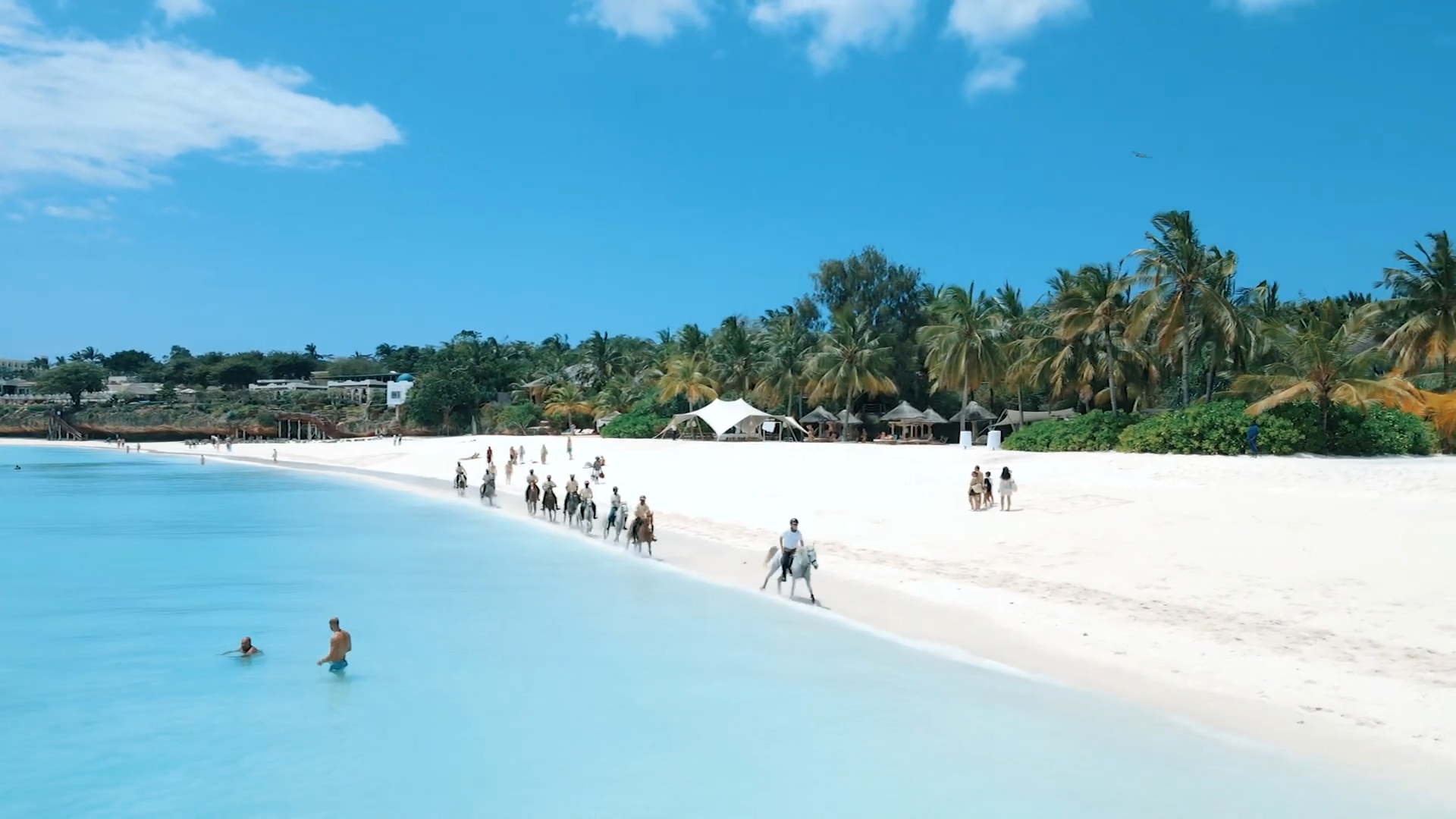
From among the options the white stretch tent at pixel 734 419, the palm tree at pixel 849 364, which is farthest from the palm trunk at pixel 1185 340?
the white stretch tent at pixel 734 419

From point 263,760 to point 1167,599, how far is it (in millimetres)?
10970

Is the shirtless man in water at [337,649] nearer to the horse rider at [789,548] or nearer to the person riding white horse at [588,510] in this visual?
the horse rider at [789,548]

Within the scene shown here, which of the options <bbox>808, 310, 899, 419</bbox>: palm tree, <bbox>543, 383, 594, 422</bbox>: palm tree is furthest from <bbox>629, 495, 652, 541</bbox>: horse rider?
<bbox>543, 383, 594, 422</bbox>: palm tree

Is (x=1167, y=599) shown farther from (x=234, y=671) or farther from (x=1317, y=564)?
(x=234, y=671)

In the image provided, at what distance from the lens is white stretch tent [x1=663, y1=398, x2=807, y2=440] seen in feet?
167

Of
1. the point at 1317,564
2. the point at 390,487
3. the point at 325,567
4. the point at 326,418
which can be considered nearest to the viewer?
the point at 1317,564

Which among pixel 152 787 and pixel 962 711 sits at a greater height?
pixel 962 711

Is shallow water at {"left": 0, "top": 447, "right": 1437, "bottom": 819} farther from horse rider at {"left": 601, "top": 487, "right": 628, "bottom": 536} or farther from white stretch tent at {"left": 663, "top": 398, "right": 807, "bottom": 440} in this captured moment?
white stretch tent at {"left": 663, "top": 398, "right": 807, "bottom": 440}

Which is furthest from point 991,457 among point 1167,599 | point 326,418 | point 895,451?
point 326,418

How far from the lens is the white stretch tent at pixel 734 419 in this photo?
50938mm

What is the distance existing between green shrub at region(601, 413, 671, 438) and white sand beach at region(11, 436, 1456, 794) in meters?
26.8

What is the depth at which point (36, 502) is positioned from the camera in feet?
128

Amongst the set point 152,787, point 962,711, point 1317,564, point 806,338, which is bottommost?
point 152,787

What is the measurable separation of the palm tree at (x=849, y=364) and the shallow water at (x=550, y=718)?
1305 inches
